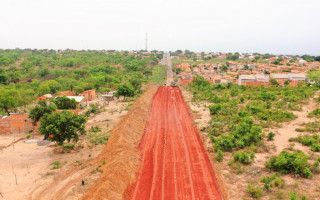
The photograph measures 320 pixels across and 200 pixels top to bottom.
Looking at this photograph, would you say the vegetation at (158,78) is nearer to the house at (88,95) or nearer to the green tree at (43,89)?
the house at (88,95)

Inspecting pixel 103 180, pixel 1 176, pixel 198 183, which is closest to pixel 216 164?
pixel 198 183

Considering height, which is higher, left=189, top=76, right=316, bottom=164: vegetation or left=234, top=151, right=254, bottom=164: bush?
left=189, top=76, right=316, bottom=164: vegetation

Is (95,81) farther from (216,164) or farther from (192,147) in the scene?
(216,164)

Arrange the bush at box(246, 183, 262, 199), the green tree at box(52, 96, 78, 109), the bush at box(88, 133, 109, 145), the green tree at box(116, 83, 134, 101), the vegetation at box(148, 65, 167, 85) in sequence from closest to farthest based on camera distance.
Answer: the bush at box(246, 183, 262, 199) < the bush at box(88, 133, 109, 145) < the green tree at box(52, 96, 78, 109) < the green tree at box(116, 83, 134, 101) < the vegetation at box(148, 65, 167, 85)

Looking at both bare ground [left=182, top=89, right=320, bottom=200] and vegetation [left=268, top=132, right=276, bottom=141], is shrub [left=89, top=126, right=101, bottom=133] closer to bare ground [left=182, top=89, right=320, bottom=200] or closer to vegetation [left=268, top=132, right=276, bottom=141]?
bare ground [left=182, top=89, right=320, bottom=200]

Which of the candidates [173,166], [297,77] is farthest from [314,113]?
[297,77]

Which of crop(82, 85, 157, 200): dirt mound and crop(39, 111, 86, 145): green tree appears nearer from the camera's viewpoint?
crop(82, 85, 157, 200): dirt mound

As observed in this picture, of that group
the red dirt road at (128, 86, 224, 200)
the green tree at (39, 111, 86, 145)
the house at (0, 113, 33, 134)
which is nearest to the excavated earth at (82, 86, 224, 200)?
the red dirt road at (128, 86, 224, 200)

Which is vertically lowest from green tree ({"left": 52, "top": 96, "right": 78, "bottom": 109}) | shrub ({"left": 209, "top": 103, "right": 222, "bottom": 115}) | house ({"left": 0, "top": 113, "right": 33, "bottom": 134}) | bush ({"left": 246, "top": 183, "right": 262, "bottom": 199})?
bush ({"left": 246, "top": 183, "right": 262, "bottom": 199})
